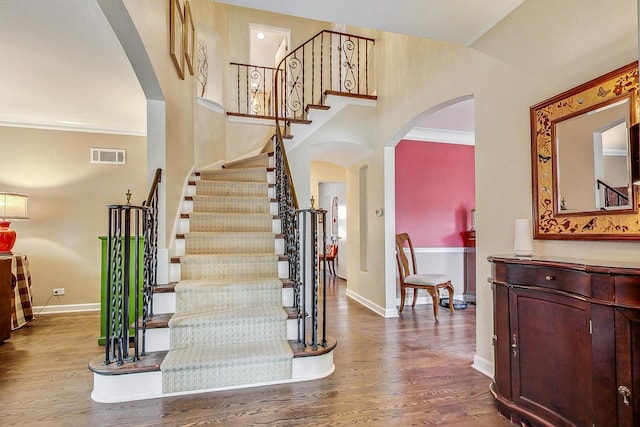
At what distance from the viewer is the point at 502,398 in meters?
1.97

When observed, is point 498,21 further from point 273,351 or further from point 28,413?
point 28,413

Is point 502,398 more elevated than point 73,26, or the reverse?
point 73,26

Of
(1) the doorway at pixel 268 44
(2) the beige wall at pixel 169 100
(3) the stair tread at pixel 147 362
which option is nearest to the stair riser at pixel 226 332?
(3) the stair tread at pixel 147 362

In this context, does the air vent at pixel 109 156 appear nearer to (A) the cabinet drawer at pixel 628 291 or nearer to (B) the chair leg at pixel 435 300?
(B) the chair leg at pixel 435 300

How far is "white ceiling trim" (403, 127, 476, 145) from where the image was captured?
500cm

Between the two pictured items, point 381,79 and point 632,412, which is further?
point 381,79

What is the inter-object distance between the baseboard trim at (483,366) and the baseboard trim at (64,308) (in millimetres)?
4779

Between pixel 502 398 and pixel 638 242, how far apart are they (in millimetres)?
1122

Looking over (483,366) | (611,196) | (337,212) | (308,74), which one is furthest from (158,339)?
(337,212)

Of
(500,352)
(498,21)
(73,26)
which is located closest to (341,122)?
(498,21)

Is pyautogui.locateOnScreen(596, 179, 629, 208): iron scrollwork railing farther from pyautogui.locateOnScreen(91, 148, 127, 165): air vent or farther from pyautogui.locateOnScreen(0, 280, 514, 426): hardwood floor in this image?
pyautogui.locateOnScreen(91, 148, 127, 165): air vent

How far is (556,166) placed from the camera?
78.5 inches

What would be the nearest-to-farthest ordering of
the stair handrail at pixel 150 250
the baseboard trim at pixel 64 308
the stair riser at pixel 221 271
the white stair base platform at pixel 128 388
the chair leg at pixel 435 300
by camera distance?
the white stair base platform at pixel 128 388, the stair handrail at pixel 150 250, the stair riser at pixel 221 271, the chair leg at pixel 435 300, the baseboard trim at pixel 64 308

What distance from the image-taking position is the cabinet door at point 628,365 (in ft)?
4.35
